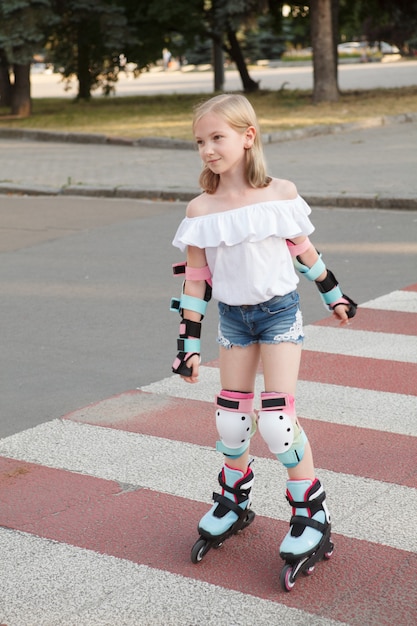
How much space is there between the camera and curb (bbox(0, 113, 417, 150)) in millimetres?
18406

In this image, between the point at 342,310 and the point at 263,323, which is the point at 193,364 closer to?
the point at 263,323

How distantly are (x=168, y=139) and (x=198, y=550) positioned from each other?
15.2 meters

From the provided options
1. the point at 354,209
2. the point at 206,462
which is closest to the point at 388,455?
the point at 206,462

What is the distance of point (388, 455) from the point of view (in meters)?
4.78

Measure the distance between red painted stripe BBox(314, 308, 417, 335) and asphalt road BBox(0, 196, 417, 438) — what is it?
0.28 meters

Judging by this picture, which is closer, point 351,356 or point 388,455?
point 388,455

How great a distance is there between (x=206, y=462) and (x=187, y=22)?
23.0 m

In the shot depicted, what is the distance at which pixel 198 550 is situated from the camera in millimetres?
3762

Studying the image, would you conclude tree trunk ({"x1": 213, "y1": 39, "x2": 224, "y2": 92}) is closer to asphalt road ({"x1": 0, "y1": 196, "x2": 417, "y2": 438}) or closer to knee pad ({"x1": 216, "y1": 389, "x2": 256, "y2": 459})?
asphalt road ({"x1": 0, "y1": 196, "x2": 417, "y2": 438})

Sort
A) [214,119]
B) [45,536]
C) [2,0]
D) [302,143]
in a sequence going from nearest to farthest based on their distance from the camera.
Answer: [214,119]
[45,536]
[302,143]
[2,0]

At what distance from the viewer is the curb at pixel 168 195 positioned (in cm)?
1203

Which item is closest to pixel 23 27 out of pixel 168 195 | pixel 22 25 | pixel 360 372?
pixel 22 25

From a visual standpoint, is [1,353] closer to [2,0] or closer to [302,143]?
[302,143]

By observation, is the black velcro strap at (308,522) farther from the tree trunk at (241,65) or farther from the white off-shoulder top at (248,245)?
the tree trunk at (241,65)
